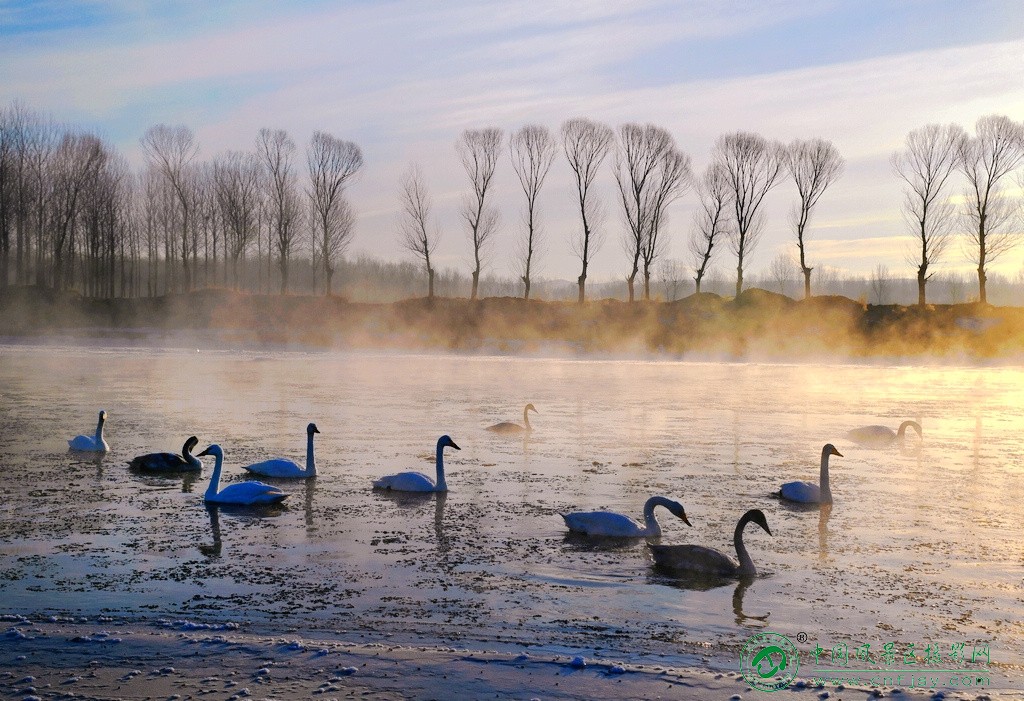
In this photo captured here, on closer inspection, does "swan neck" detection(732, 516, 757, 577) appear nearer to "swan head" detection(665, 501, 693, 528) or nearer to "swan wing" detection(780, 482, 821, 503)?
"swan head" detection(665, 501, 693, 528)

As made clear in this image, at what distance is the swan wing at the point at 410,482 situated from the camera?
37.1 feet

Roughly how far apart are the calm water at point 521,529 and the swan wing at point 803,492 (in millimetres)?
259

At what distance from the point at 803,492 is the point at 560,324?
45935 mm

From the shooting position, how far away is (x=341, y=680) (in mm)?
5762

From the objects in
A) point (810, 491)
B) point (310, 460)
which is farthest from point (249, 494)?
point (810, 491)

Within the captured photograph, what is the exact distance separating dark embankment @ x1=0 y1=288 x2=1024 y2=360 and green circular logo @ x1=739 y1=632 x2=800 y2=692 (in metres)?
42.6

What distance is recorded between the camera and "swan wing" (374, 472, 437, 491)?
37.1 feet

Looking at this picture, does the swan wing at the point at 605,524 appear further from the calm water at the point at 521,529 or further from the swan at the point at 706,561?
the swan at the point at 706,561

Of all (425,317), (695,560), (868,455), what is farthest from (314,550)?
(425,317)

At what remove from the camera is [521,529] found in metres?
9.67

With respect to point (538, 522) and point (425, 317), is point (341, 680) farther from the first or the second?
point (425, 317)

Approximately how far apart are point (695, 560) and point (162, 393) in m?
18.3

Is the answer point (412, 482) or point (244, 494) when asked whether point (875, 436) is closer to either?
point (412, 482)

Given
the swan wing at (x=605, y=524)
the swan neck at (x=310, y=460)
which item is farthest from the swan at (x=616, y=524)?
the swan neck at (x=310, y=460)
